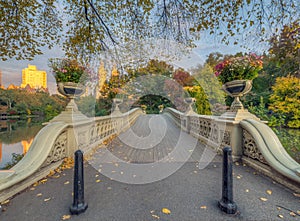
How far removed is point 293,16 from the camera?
424 centimetres

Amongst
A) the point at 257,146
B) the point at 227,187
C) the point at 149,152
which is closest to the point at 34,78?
the point at 149,152

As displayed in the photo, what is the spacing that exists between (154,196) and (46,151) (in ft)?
7.34

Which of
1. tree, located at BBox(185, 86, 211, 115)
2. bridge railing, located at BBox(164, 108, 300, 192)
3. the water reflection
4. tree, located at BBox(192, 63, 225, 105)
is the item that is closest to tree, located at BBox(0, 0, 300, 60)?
bridge railing, located at BBox(164, 108, 300, 192)

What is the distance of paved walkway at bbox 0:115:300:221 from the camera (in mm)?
2090

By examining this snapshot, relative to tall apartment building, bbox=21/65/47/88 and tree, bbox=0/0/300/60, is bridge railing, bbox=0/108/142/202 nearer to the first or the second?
tree, bbox=0/0/300/60

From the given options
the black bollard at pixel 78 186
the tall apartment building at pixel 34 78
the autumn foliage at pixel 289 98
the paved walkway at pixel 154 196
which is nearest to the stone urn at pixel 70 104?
the paved walkway at pixel 154 196

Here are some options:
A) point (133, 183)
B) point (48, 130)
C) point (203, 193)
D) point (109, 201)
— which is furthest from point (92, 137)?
point (203, 193)

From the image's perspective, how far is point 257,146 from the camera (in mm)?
3430

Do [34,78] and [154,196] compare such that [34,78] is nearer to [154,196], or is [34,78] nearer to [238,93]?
[238,93]

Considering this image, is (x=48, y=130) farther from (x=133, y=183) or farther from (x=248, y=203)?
(x=248, y=203)

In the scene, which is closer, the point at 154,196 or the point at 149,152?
the point at 154,196

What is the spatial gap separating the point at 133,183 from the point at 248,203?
183cm

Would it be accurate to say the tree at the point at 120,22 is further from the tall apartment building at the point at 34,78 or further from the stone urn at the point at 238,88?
the tall apartment building at the point at 34,78

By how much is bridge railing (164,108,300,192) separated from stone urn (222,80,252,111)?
1.09 ft
